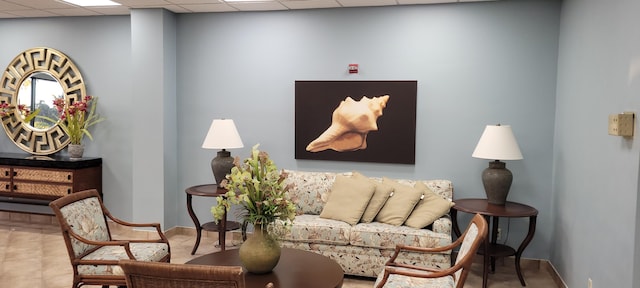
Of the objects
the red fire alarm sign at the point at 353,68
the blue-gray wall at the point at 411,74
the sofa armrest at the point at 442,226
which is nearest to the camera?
the sofa armrest at the point at 442,226

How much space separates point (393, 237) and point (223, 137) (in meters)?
1.88

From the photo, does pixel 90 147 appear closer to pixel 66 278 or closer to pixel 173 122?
pixel 173 122

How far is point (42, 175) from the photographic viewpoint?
532cm

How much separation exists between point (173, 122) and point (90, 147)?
1.17 meters

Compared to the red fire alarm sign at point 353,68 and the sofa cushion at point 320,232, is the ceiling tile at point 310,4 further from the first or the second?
the sofa cushion at point 320,232

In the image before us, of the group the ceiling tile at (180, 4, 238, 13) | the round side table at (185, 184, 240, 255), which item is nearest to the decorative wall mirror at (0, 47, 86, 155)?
the ceiling tile at (180, 4, 238, 13)

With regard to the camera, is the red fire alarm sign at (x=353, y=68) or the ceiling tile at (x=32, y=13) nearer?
the red fire alarm sign at (x=353, y=68)

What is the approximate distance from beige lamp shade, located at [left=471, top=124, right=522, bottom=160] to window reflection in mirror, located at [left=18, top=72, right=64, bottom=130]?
4.74 meters

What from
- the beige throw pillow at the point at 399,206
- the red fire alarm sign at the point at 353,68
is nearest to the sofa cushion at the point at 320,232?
the beige throw pillow at the point at 399,206

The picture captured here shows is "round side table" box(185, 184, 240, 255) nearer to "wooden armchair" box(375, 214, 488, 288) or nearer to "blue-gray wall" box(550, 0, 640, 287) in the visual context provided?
"wooden armchair" box(375, 214, 488, 288)

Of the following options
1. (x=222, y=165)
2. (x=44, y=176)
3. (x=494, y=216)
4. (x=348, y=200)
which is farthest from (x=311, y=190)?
(x=44, y=176)

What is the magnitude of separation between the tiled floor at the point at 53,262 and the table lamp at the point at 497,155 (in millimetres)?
694

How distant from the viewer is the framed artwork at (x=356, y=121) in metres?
4.66

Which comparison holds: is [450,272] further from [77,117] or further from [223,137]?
[77,117]
